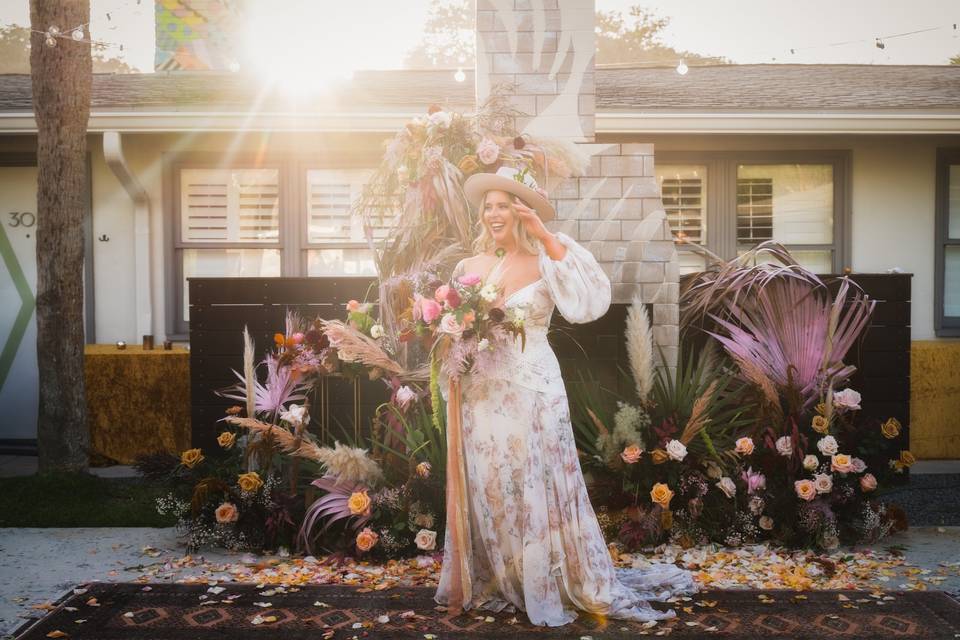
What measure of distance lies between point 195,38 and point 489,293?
8120 mm

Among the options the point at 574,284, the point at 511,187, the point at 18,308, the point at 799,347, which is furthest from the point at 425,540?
the point at 18,308

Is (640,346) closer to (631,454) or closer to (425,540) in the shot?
(631,454)

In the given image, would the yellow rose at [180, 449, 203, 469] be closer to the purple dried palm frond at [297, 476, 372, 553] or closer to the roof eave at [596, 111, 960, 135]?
the purple dried palm frond at [297, 476, 372, 553]

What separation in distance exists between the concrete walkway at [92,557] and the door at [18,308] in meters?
3.38

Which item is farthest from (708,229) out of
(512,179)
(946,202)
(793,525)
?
(512,179)

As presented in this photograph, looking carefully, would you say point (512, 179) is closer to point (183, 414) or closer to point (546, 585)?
point (546, 585)

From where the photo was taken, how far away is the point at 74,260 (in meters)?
6.38

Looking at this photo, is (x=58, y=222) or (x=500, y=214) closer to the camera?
(x=500, y=214)

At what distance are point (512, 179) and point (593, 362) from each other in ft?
6.51

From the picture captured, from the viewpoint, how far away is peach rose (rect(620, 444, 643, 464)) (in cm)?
500

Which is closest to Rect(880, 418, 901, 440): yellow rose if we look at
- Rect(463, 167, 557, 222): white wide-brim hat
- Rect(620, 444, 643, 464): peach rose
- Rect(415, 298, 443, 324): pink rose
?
Rect(620, 444, 643, 464): peach rose

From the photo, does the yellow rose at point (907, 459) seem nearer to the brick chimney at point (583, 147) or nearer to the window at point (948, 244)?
the brick chimney at point (583, 147)

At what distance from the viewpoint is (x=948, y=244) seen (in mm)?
8492

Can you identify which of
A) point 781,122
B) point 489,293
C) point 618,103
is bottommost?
point 489,293
